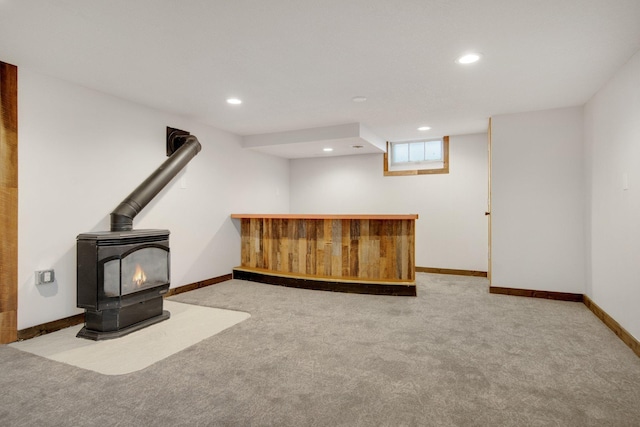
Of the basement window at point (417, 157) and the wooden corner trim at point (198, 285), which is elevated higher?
the basement window at point (417, 157)

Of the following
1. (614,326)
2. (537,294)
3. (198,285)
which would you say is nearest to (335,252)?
(198,285)

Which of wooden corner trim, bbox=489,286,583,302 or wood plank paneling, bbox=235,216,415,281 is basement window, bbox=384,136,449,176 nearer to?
wood plank paneling, bbox=235,216,415,281

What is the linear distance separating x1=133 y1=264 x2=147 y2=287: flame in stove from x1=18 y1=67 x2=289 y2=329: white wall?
65 cm

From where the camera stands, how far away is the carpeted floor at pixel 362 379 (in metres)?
1.72

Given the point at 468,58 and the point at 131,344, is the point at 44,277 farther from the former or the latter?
the point at 468,58

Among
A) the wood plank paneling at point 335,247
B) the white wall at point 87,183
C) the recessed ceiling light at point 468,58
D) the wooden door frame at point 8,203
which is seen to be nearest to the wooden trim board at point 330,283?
the wood plank paneling at point 335,247

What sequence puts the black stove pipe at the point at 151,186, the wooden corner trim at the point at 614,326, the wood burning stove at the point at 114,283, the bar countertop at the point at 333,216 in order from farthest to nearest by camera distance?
the bar countertop at the point at 333,216, the black stove pipe at the point at 151,186, the wood burning stove at the point at 114,283, the wooden corner trim at the point at 614,326

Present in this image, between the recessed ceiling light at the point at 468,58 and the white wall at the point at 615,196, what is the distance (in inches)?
45.5

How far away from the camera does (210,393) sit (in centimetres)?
194

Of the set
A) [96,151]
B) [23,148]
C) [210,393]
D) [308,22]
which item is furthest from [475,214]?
[23,148]

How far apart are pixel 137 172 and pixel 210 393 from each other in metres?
2.78

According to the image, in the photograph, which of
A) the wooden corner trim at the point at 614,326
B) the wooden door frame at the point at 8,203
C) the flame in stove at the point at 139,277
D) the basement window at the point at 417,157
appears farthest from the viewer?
the basement window at the point at 417,157

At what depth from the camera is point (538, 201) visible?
4059mm

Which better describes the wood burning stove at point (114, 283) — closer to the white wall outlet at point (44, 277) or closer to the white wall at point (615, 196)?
the white wall outlet at point (44, 277)
